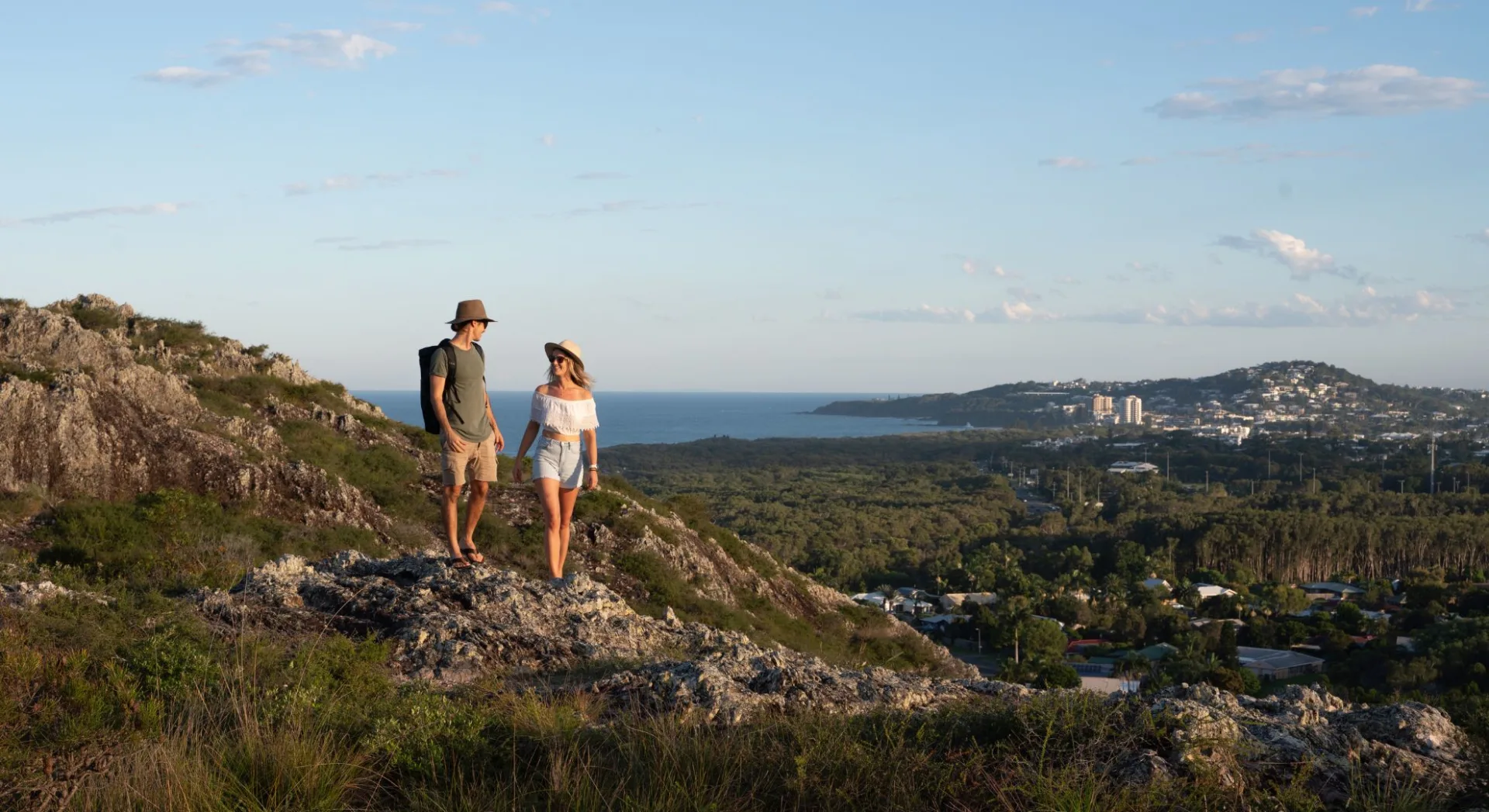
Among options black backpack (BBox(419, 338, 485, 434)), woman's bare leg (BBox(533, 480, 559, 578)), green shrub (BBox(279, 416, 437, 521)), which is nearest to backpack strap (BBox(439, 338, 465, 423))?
black backpack (BBox(419, 338, 485, 434))

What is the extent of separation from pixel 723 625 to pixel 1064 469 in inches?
4604

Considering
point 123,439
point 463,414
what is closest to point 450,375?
point 463,414

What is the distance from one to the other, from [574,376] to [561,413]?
0.32 meters

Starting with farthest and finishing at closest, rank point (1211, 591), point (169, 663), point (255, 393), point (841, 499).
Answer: point (841, 499) → point (1211, 591) → point (255, 393) → point (169, 663)

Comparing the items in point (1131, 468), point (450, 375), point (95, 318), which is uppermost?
point (95, 318)

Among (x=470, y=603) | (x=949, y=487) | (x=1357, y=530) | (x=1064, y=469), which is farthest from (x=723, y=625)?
(x=1064, y=469)

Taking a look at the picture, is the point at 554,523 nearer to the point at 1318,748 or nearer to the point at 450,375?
the point at 450,375

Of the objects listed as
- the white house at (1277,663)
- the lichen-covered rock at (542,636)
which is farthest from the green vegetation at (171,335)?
the white house at (1277,663)

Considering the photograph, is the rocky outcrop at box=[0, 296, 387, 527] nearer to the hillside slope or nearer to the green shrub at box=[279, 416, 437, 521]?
the hillside slope

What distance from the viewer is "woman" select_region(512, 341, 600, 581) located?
7461mm

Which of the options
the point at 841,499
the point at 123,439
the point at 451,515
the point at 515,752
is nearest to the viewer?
the point at 515,752

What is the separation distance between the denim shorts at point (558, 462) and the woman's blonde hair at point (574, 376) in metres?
0.40

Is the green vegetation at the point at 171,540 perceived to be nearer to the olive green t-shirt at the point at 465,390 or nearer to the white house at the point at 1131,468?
the olive green t-shirt at the point at 465,390

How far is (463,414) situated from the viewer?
7750 millimetres
